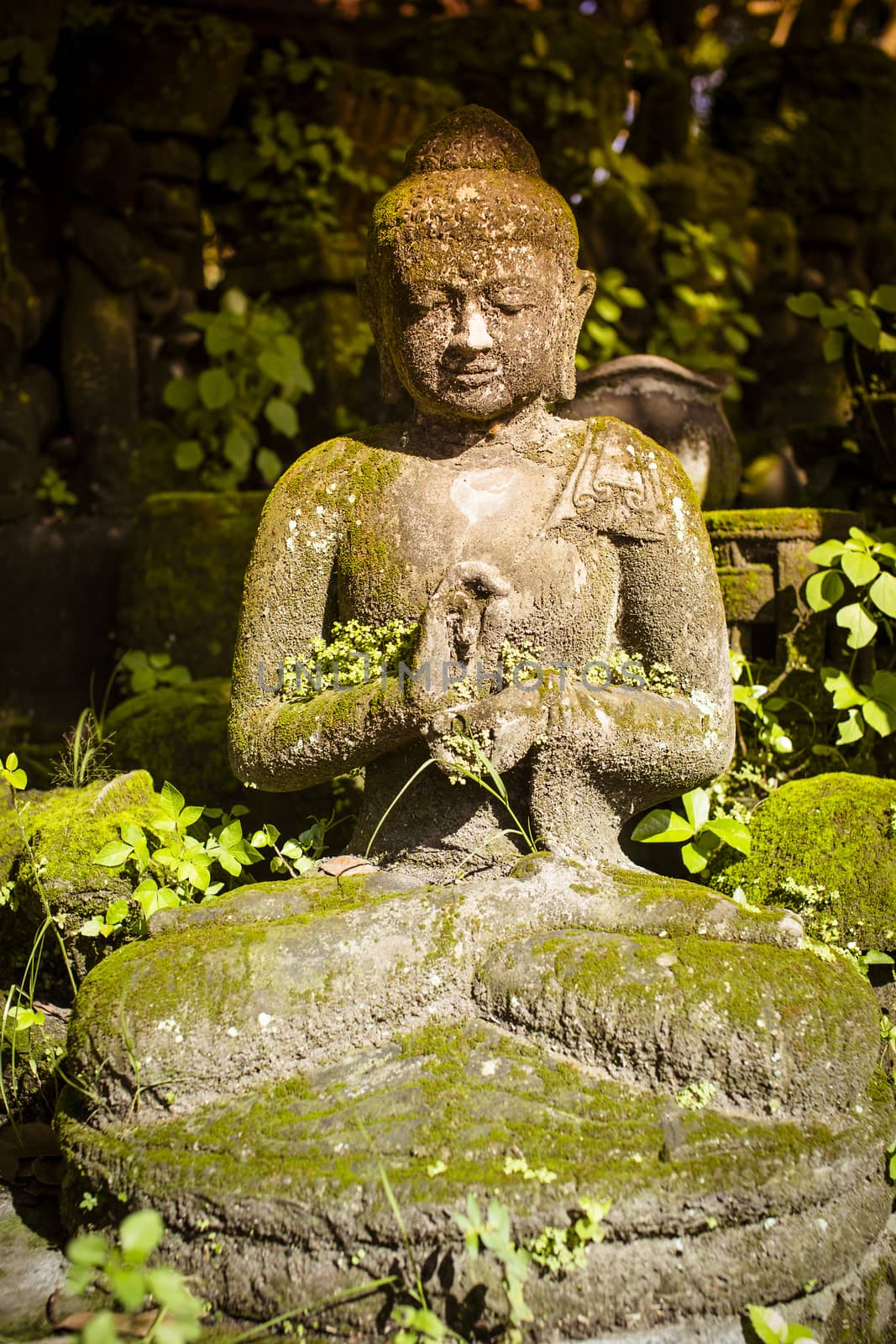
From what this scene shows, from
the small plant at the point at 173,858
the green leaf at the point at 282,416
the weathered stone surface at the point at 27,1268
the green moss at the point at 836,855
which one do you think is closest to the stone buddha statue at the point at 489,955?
the weathered stone surface at the point at 27,1268

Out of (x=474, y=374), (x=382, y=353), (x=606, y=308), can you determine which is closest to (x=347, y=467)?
(x=382, y=353)

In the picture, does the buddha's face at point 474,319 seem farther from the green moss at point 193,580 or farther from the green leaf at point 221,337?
the green leaf at point 221,337

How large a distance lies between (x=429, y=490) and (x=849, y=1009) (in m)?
1.49

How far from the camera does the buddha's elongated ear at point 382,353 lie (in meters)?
3.18

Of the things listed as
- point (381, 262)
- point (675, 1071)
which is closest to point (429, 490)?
point (381, 262)

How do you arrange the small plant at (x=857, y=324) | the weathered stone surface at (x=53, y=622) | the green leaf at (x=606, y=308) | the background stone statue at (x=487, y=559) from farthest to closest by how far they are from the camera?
the green leaf at (x=606, y=308) → the weathered stone surface at (x=53, y=622) → the small plant at (x=857, y=324) → the background stone statue at (x=487, y=559)

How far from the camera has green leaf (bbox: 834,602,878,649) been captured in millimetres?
3707

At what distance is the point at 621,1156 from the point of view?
2.29 meters

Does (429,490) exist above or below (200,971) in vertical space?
above

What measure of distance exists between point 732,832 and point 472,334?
1.37 metres

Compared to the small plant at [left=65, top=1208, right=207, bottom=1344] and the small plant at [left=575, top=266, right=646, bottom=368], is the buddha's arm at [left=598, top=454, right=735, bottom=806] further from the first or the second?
the small plant at [left=575, top=266, right=646, bottom=368]

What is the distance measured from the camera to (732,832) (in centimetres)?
322

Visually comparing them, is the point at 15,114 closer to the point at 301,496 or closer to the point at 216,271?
the point at 216,271

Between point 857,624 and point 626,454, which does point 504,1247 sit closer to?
point 626,454
